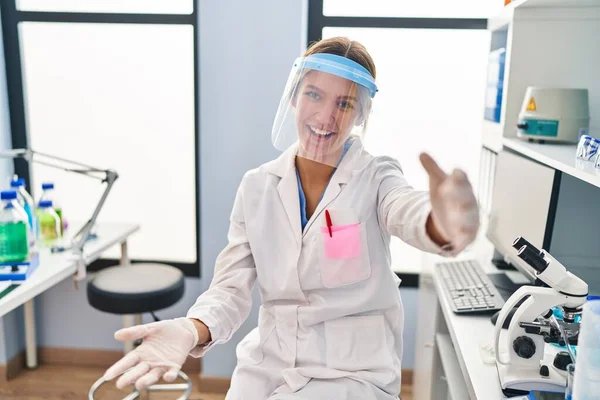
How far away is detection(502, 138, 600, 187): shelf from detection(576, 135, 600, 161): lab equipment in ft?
0.04

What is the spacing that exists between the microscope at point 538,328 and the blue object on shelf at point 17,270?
60.3 inches

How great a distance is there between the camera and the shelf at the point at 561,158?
1169 mm

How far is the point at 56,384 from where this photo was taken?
2559 millimetres

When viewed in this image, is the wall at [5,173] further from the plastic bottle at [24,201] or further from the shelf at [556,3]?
the shelf at [556,3]

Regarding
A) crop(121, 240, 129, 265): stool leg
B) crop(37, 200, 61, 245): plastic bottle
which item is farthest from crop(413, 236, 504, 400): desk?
crop(37, 200, 61, 245): plastic bottle

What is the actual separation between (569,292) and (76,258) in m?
1.72

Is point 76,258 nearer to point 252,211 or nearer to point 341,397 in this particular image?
point 252,211

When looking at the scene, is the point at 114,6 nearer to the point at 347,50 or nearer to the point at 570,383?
the point at 347,50

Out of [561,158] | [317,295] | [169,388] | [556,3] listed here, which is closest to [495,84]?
[556,3]

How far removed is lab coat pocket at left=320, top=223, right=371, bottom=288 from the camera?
4.07ft

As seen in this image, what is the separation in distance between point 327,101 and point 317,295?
18.8 inches

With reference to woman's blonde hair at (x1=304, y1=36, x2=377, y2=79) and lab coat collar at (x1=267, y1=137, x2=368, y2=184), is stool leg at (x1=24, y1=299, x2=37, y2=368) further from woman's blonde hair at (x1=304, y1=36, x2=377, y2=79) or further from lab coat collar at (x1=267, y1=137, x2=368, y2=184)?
woman's blonde hair at (x1=304, y1=36, x2=377, y2=79)

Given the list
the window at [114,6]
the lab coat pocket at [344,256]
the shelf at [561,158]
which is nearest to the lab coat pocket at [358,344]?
the lab coat pocket at [344,256]

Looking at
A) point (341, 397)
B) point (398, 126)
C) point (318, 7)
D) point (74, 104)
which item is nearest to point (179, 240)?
point (74, 104)
